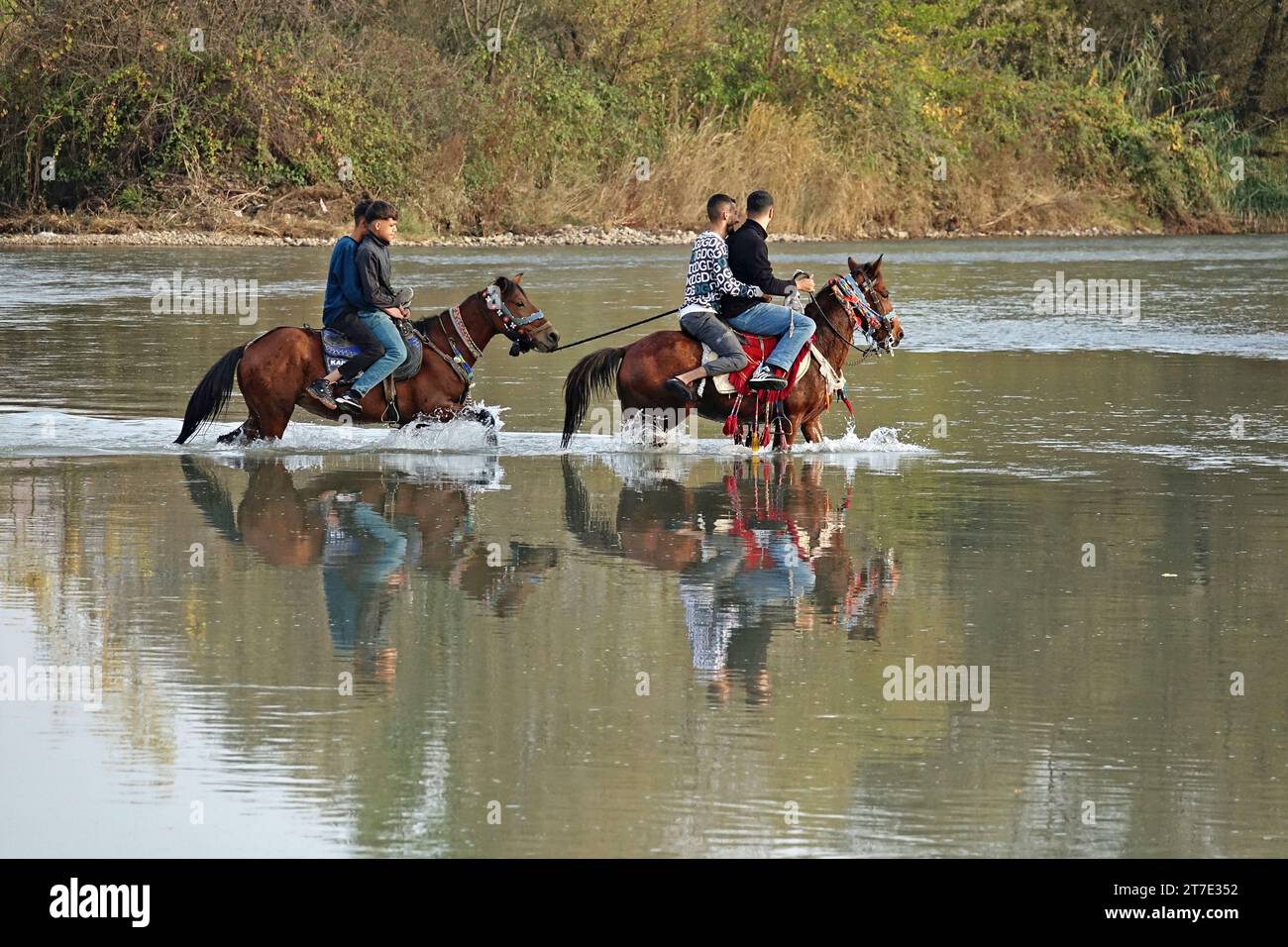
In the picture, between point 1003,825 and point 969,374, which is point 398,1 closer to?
point 969,374

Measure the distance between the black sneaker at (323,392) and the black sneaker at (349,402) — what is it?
0.04 meters

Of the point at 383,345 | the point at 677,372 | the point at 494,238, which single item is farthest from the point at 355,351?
the point at 494,238

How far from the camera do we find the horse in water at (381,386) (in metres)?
14.8

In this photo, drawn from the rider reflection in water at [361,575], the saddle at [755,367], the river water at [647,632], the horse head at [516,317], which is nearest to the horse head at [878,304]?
the saddle at [755,367]

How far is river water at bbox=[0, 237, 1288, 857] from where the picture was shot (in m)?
6.79

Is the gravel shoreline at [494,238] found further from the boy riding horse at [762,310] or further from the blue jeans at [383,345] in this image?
the boy riding horse at [762,310]

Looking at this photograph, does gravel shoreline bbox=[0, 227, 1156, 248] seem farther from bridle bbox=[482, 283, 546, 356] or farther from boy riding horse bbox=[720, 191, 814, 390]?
boy riding horse bbox=[720, 191, 814, 390]

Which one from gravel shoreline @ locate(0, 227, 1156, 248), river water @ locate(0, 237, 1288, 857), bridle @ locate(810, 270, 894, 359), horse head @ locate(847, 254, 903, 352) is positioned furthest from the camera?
gravel shoreline @ locate(0, 227, 1156, 248)

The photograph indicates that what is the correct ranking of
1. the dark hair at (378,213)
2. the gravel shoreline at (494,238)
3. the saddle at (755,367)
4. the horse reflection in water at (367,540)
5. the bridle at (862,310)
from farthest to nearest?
the gravel shoreline at (494,238)
the bridle at (862,310)
the saddle at (755,367)
the dark hair at (378,213)
the horse reflection in water at (367,540)

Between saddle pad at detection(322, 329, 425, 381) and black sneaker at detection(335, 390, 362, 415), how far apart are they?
8.2 inches

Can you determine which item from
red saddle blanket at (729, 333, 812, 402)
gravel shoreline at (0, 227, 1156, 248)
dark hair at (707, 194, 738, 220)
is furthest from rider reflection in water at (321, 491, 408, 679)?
gravel shoreline at (0, 227, 1156, 248)

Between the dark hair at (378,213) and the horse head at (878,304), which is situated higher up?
the dark hair at (378,213)

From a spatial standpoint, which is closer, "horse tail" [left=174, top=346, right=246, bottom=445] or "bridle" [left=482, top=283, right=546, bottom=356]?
"horse tail" [left=174, top=346, right=246, bottom=445]

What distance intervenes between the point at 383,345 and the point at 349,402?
486mm
